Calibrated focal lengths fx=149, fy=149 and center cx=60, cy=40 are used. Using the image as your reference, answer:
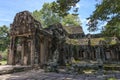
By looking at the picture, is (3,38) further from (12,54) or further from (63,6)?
(63,6)

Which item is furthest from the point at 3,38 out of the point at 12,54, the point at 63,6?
the point at 63,6

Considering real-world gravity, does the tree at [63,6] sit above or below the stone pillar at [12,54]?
above

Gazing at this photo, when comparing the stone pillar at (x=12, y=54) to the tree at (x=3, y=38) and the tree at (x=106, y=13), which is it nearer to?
the tree at (x=106, y=13)

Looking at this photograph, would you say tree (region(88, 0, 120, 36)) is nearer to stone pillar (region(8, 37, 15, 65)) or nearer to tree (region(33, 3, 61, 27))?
stone pillar (region(8, 37, 15, 65))

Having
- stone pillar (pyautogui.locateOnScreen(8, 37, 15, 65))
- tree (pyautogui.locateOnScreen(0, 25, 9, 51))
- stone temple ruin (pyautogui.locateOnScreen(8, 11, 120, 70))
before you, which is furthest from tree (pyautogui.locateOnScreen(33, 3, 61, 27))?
stone pillar (pyautogui.locateOnScreen(8, 37, 15, 65))

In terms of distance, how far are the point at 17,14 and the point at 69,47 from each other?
12262 mm

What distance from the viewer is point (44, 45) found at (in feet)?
81.8

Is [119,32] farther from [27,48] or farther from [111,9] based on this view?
[27,48]

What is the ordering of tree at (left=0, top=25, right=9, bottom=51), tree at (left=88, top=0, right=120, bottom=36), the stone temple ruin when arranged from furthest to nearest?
tree at (left=0, top=25, right=9, bottom=51) < the stone temple ruin < tree at (left=88, top=0, right=120, bottom=36)

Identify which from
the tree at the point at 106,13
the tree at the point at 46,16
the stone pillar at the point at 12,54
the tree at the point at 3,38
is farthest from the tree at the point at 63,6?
the tree at the point at 46,16

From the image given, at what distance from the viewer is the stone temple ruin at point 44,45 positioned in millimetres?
21062

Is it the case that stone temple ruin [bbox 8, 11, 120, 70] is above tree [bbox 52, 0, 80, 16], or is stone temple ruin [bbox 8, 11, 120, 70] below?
below

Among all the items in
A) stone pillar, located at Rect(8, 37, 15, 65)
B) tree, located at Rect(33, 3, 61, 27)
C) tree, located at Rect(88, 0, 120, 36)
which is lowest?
stone pillar, located at Rect(8, 37, 15, 65)

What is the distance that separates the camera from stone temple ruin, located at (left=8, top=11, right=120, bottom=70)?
69.1 feet
